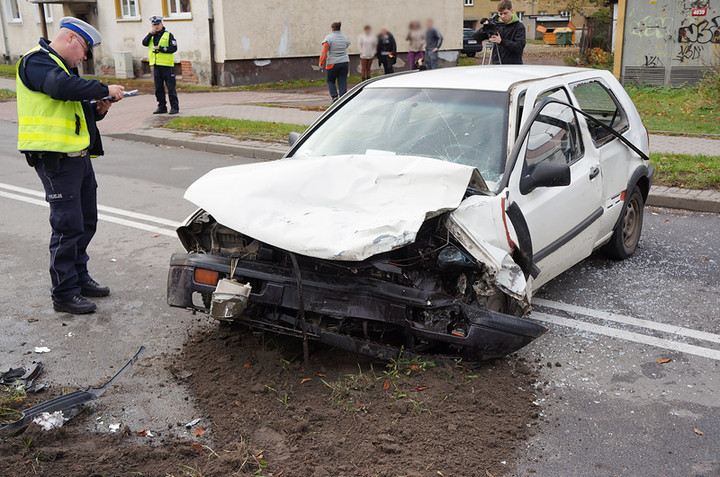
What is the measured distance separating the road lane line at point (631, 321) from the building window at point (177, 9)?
2013 centimetres

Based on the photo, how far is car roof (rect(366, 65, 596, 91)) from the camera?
5.00 metres

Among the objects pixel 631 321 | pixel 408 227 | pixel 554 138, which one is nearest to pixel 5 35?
pixel 554 138

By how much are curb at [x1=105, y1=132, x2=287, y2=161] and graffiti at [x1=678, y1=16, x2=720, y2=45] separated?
11.9 meters

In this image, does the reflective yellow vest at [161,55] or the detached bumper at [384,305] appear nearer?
the detached bumper at [384,305]

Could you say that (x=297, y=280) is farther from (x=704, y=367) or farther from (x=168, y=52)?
(x=168, y=52)

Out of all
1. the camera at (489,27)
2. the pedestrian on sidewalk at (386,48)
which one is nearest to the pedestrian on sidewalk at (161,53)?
the pedestrian on sidewalk at (386,48)

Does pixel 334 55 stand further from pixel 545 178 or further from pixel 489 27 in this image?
pixel 545 178

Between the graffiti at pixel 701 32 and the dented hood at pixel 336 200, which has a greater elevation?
the graffiti at pixel 701 32

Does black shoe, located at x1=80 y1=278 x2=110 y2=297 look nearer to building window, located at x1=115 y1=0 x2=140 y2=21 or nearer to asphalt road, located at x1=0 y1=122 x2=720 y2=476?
asphalt road, located at x1=0 y1=122 x2=720 y2=476

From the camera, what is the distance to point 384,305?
368cm

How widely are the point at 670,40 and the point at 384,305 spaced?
17.4 m

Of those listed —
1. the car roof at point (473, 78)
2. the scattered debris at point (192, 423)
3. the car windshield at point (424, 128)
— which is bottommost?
the scattered debris at point (192, 423)

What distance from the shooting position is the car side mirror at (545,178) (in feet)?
14.2

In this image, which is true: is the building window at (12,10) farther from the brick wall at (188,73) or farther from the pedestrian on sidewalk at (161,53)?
the pedestrian on sidewalk at (161,53)
